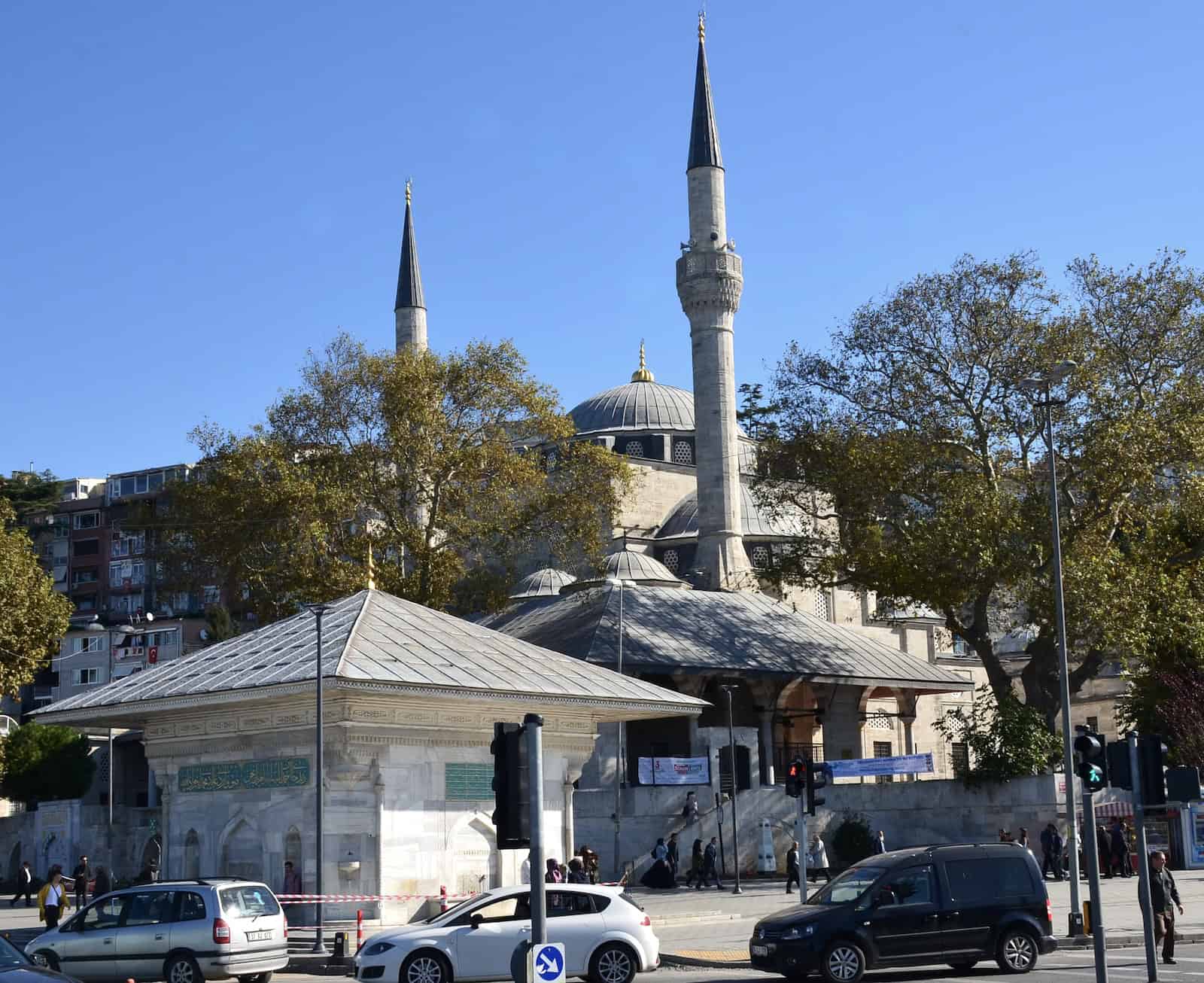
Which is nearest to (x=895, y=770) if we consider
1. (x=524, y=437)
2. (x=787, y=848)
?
(x=787, y=848)

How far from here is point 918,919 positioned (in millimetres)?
17766

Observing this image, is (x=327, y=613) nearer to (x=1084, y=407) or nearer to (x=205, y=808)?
(x=205, y=808)

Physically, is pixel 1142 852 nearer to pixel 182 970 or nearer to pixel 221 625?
pixel 182 970

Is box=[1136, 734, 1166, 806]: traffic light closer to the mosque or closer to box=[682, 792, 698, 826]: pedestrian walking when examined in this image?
the mosque

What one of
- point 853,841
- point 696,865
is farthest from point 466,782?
point 853,841

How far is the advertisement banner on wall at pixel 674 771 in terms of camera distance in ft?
121

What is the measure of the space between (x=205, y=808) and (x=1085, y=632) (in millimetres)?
21932

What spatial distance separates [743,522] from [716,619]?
1555 cm

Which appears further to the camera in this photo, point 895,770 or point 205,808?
point 895,770

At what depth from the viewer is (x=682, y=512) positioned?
6650cm

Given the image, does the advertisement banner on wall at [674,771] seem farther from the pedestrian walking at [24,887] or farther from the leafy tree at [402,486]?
the pedestrian walking at [24,887]

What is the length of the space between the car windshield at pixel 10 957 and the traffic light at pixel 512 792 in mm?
4039

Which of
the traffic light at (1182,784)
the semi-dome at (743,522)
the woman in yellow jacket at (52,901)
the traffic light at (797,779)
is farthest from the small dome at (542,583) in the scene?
the traffic light at (1182,784)

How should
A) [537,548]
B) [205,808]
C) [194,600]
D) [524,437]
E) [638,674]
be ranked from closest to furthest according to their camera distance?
1. [205,808]
2. [638,674]
3. [524,437]
4. [537,548]
5. [194,600]
